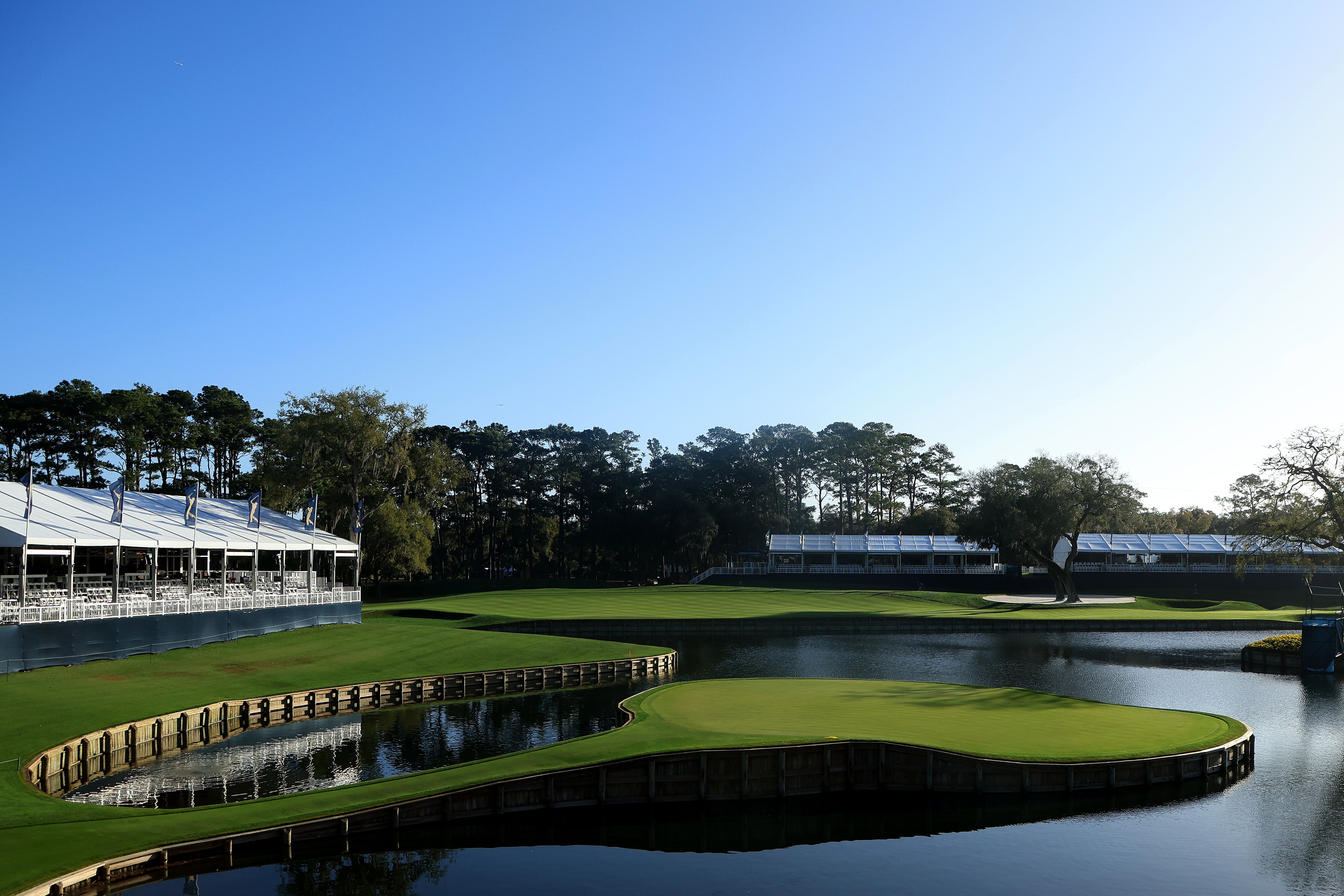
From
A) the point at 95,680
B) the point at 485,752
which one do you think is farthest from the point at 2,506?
the point at 485,752

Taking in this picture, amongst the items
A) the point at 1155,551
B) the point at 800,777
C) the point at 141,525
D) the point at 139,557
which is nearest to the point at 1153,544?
the point at 1155,551

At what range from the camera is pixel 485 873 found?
1817 cm

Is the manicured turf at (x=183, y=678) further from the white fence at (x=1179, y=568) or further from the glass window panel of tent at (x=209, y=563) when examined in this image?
the white fence at (x=1179, y=568)

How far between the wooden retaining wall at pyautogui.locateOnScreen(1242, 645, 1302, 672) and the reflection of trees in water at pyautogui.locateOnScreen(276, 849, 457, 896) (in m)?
43.1

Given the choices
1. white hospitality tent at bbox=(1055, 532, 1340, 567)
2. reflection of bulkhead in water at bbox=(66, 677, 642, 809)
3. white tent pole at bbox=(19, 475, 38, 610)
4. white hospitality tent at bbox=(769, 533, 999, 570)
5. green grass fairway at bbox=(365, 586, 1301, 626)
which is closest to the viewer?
reflection of bulkhead in water at bbox=(66, 677, 642, 809)

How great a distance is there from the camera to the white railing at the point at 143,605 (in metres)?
33.7

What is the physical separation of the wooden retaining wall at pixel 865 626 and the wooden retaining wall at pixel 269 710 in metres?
14.9

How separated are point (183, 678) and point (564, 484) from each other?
281 feet

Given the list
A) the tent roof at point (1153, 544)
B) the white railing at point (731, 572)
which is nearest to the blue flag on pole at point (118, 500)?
the white railing at point (731, 572)

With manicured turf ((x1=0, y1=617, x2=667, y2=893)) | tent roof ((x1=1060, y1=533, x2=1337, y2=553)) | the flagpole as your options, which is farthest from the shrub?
tent roof ((x1=1060, y1=533, x2=1337, y2=553))

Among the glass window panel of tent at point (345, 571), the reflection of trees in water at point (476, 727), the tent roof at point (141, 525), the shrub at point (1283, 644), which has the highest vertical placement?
the tent roof at point (141, 525)

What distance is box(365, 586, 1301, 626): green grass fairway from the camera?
216 ft

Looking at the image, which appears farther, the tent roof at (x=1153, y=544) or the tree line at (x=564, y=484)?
the tent roof at (x=1153, y=544)

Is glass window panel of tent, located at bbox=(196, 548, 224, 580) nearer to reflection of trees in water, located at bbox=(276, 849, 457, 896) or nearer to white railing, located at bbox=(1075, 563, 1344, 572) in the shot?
reflection of trees in water, located at bbox=(276, 849, 457, 896)
